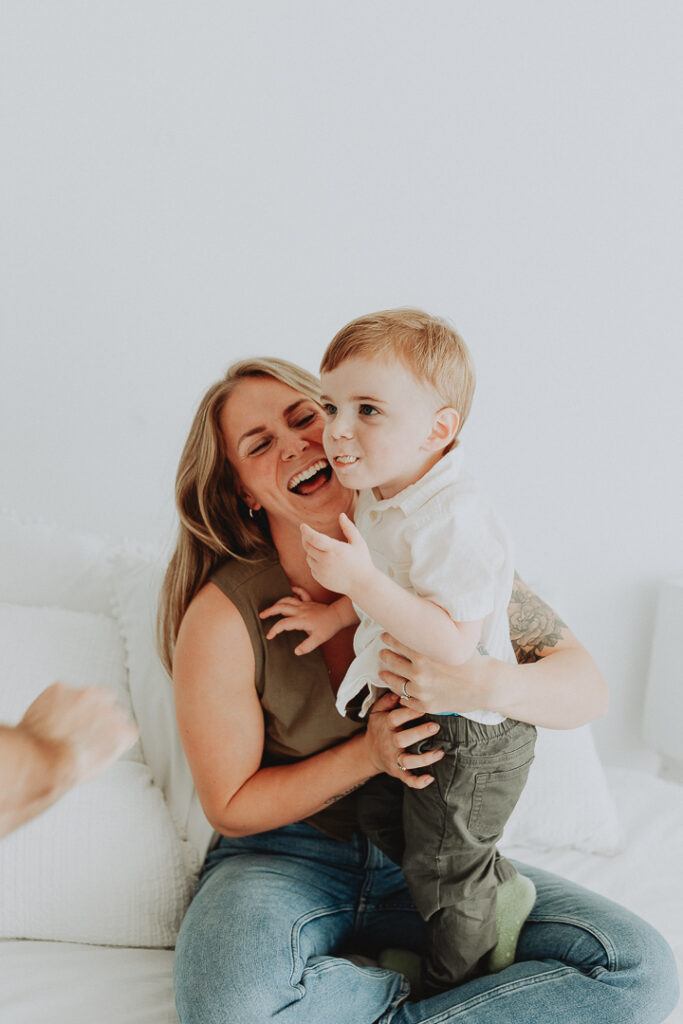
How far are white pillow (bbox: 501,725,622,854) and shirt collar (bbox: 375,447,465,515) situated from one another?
0.76 metres

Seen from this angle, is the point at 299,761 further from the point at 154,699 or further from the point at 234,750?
the point at 154,699

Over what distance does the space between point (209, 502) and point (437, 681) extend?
1.62ft

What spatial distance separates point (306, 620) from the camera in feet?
4.35

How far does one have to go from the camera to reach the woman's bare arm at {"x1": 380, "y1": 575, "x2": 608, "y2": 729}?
1.16m

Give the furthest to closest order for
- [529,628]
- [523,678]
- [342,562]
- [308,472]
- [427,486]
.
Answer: [529,628] < [308,472] < [523,678] < [427,486] < [342,562]

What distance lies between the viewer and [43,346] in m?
1.85

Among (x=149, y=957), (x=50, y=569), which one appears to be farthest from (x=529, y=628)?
(x=50, y=569)

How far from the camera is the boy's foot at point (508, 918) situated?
1.30 metres

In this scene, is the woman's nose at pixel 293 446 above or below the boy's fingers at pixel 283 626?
above

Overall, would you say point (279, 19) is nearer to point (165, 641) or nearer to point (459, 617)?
point (165, 641)

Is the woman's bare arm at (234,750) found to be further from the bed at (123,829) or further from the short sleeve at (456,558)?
the short sleeve at (456,558)

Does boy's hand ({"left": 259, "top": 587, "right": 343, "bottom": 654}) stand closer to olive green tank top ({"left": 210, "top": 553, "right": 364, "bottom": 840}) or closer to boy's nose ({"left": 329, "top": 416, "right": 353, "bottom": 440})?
olive green tank top ({"left": 210, "top": 553, "right": 364, "bottom": 840})

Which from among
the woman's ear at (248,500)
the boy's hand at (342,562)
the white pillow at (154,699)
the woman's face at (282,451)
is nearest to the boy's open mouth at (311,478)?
the woman's face at (282,451)

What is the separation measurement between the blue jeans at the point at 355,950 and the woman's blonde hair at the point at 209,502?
1.40ft
